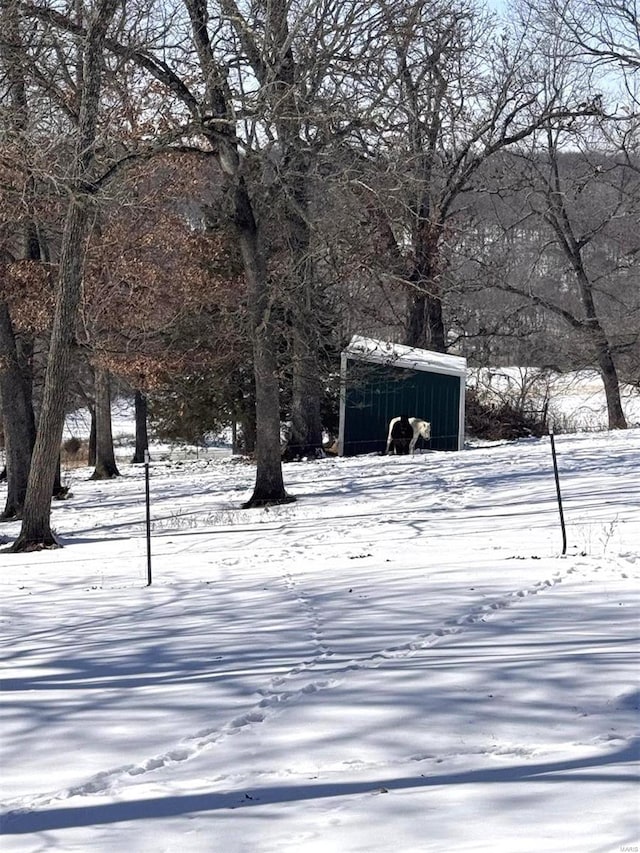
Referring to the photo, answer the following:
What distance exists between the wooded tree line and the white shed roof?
23.9 inches

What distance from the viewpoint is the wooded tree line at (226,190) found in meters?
14.6

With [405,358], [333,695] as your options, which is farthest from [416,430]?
[333,695]

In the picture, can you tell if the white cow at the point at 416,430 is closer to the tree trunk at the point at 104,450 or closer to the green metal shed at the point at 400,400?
the green metal shed at the point at 400,400

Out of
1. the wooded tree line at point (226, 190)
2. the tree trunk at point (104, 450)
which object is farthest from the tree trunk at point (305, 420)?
the tree trunk at point (104, 450)

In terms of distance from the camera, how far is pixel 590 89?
3344cm

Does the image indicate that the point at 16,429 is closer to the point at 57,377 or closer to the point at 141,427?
the point at 57,377

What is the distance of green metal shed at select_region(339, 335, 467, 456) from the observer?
27.9 meters

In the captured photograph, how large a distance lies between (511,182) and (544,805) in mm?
33412

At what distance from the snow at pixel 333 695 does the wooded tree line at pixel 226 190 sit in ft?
17.7

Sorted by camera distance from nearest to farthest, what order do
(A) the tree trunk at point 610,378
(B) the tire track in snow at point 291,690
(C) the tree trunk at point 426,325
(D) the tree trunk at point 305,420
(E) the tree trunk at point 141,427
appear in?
1. (B) the tire track in snow at point 291,690
2. (D) the tree trunk at point 305,420
3. (A) the tree trunk at point 610,378
4. (C) the tree trunk at point 426,325
5. (E) the tree trunk at point 141,427

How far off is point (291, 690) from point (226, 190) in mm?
13750

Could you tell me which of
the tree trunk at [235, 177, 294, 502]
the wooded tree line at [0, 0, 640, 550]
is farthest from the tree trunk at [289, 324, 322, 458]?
the tree trunk at [235, 177, 294, 502]

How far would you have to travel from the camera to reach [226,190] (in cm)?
1864

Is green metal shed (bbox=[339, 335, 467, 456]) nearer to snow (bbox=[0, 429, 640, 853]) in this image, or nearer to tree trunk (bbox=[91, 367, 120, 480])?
tree trunk (bbox=[91, 367, 120, 480])
